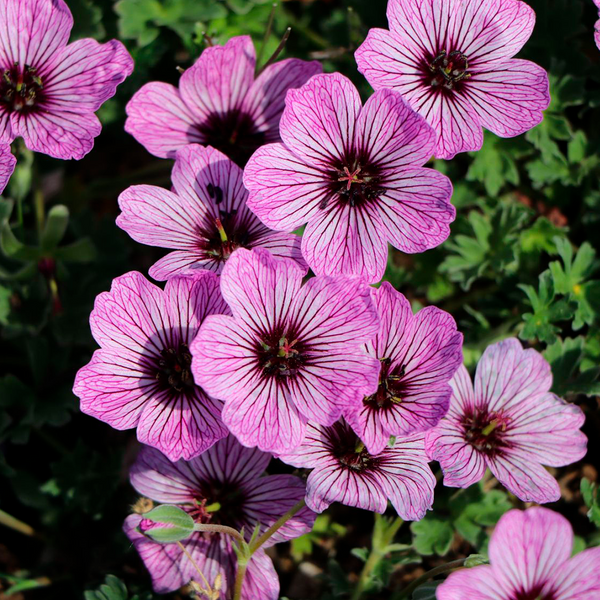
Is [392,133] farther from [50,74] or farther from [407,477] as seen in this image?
[50,74]

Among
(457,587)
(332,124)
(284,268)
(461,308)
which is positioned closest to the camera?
(457,587)

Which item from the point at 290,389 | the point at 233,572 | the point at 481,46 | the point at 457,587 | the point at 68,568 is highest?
the point at 481,46

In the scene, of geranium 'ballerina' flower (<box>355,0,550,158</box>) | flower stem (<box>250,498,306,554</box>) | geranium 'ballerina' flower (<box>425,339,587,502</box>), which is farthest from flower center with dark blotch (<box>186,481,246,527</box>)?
geranium 'ballerina' flower (<box>355,0,550,158</box>)

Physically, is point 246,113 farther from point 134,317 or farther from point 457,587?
point 457,587

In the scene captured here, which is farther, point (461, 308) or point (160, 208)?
point (461, 308)

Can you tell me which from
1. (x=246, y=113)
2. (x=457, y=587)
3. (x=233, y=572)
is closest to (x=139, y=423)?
(x=233, y=572)

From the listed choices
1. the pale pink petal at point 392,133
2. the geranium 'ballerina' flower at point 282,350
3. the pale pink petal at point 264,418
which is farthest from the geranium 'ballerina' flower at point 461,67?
the pale pink petal at point 264,418

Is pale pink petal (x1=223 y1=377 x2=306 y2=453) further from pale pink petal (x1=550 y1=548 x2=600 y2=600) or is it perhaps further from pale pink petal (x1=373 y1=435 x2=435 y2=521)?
pale pink petal (x1=550 y1=548 x2=600 y2=600)

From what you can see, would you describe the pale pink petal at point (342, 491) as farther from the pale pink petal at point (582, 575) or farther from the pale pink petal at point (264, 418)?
the pale pink petal at point (582, 575)
